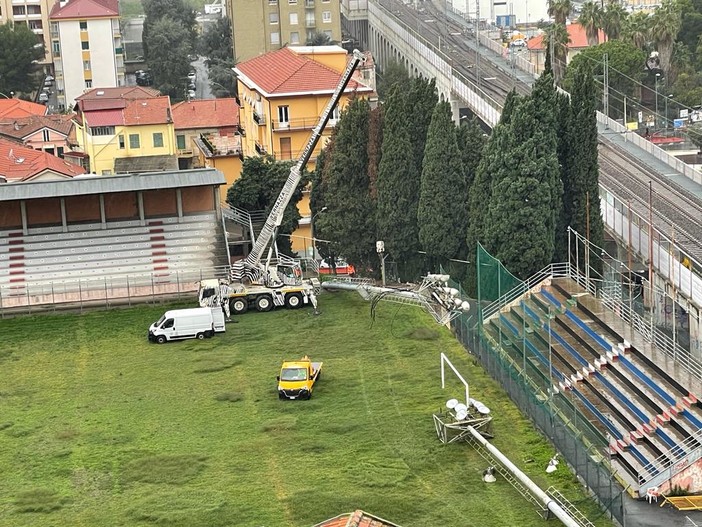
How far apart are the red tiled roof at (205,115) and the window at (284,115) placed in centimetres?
1401

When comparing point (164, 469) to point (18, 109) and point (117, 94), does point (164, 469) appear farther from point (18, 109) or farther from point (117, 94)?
point (18, 109)

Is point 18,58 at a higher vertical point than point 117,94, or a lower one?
lower

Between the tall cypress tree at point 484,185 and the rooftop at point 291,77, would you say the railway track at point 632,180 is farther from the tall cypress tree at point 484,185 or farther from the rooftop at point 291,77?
the rooftop at point 291,77

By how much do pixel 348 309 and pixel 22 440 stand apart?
15789mm

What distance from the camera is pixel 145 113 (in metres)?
76.8

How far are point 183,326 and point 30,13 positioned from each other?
9816 cm

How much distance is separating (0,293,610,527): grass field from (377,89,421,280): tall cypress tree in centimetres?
381

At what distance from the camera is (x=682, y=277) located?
40375 mm

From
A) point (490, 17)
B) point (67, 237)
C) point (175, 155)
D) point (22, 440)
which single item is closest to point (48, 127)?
point (175, 155)

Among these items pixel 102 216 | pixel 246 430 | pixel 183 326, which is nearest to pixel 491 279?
pixel 183 326

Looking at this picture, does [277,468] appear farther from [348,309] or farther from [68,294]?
[68,294]

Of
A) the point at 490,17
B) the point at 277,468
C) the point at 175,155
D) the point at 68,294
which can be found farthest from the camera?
the point at 490,17

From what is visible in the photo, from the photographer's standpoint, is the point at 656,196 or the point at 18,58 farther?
the point at 18,58

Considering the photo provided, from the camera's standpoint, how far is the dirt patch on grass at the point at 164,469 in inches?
1309
